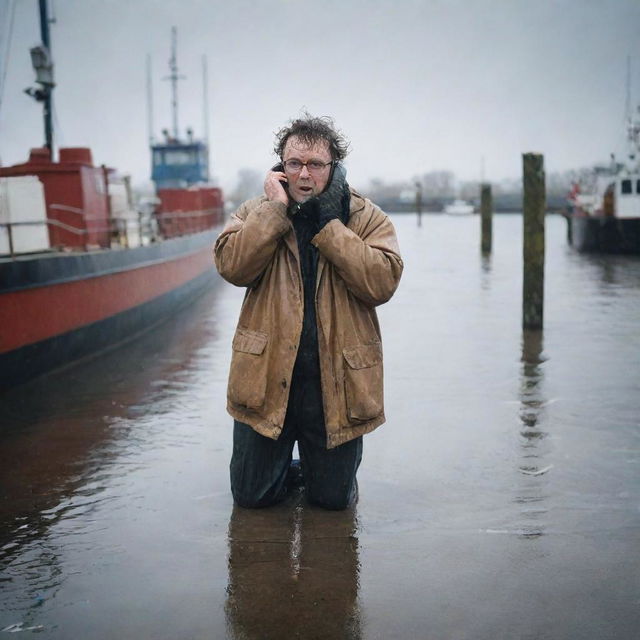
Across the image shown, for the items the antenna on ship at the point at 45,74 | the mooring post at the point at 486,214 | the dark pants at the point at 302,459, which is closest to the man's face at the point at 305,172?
the dark pants at the point at 302,459

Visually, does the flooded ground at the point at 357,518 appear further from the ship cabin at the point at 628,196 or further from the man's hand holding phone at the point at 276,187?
the ship cabin at the point at 628,196

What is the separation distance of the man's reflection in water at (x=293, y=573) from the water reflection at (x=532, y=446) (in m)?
0.94

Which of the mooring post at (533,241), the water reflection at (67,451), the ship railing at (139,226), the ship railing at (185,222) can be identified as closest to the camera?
the water reflection at (67,451)

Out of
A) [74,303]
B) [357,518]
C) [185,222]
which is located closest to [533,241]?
[74,303]

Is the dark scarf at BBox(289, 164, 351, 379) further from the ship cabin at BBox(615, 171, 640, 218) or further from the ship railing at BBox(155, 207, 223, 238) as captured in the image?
the ship cabin at BBox(615, 171, 640, 218)

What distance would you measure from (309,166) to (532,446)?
2.74 metres

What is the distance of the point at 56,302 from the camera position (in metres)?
8.87

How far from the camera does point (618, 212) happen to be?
26281 mm

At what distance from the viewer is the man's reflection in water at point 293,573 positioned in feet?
10.2

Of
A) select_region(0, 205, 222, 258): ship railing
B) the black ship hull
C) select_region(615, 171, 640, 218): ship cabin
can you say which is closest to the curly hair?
select_region(0, 205, 222, 258): ship railing

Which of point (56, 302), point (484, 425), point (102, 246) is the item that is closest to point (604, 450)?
point (484, 425)

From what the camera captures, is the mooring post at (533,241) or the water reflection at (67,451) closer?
the water reflection at (67,451)

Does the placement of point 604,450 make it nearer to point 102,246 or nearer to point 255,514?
point 255,514

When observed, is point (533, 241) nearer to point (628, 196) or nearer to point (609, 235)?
point (628, 196)
